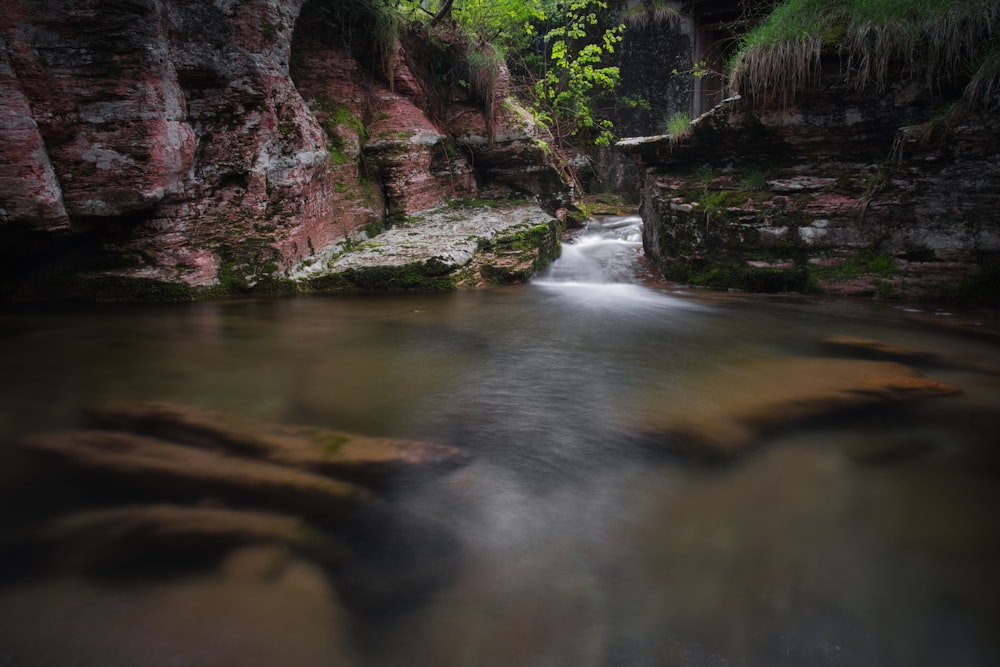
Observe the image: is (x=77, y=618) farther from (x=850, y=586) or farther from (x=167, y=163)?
(x=167, y=163)

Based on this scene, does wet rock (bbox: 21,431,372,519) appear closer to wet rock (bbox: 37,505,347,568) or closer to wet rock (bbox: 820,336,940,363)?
wet rock (bbox: 37,505,347,568)

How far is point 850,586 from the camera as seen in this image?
135cm

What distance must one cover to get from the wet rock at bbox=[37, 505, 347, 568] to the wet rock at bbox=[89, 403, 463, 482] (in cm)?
32

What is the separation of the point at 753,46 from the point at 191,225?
6.44m

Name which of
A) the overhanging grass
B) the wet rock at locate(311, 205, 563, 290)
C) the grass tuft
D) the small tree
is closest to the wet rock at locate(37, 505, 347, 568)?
the wet rock at locate(311, 205, 563, 290)

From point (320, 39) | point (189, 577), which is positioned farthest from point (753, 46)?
point (189, 577)

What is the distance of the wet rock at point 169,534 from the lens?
1.46 metres

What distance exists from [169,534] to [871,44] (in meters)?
6.82

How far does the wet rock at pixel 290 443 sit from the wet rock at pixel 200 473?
0.21ft

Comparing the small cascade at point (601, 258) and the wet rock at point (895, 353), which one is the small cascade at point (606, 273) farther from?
the wet rock at point (895, 353)

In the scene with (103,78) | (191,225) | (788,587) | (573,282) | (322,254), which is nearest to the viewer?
(788,587)

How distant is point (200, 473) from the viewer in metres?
1.83

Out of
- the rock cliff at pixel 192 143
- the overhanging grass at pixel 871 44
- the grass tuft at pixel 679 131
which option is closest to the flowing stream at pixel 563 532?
the rock cliff at pixel 192 143

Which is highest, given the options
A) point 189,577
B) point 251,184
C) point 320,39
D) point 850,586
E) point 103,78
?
point 320,39
